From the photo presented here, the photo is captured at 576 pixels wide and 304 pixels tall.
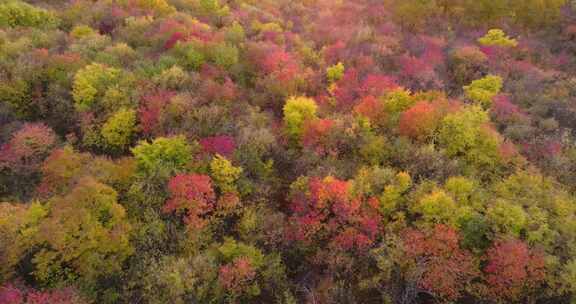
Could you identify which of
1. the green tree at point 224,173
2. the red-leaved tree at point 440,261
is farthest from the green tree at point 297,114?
the red-leaved tree at point 440,261

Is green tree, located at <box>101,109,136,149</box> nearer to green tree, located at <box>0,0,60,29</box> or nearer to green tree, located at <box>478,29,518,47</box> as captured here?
green tree, located at <box>0,0,60,29</box>

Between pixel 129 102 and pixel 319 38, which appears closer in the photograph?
pixel 129 102

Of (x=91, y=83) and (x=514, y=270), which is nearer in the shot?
(x=514, y=270)

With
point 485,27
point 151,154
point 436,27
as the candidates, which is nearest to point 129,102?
point 151,154

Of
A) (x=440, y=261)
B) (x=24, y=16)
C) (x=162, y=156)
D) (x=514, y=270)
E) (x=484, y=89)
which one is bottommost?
(x=440, y=261)

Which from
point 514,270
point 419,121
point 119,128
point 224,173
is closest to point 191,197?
point 224,173

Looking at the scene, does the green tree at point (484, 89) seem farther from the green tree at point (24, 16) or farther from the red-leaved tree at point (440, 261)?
the green tree at point (24, 16)

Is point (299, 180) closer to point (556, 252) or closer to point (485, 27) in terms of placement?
point (556, 252)

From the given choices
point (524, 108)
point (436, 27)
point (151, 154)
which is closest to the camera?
point (151, 154)

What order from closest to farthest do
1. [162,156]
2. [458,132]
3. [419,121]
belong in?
1. [162,156]
2. [458,132]
3. [419,121]

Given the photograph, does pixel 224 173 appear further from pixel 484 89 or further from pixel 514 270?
pixel 484 89
